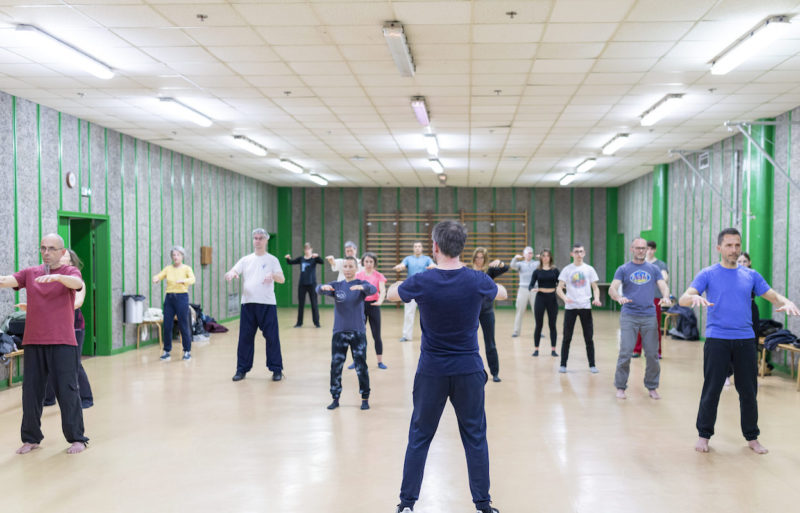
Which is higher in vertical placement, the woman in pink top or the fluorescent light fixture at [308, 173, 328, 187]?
the fluorescent light fixture at [308, 173, 328, 187]

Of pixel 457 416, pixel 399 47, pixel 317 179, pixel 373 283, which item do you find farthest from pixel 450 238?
pixel 317 179

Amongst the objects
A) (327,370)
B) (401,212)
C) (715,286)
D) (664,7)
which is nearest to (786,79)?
(664,7)

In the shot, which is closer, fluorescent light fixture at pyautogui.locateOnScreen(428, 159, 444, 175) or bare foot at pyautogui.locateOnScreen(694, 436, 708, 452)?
bare foot at pyautogui.locateOnScreen(694, 436, 708, 452)

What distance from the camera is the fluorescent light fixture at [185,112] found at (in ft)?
26.9

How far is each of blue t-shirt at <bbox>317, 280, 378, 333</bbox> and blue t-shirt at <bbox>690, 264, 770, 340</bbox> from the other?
2.75 metres

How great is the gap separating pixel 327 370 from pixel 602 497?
15.6 feet

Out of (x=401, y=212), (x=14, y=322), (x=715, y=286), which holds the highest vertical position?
(x=401, y=212)

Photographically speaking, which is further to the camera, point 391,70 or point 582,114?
point 582,114

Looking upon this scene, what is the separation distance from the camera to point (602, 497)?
3.75 metres

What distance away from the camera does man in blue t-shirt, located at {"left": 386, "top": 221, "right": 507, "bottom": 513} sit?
3.19m

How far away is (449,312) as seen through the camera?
319 cm

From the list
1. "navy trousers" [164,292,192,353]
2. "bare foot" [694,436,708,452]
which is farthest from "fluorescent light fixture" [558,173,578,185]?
"bare foot" [694,436,708,452]

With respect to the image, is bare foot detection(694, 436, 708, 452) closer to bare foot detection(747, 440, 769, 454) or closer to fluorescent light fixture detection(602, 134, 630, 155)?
bare foot detection(747, 440, 769, 454)

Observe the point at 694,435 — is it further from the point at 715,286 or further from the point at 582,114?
the point at 582,114
